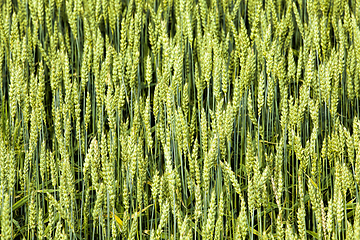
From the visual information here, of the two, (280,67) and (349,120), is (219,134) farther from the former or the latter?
(349,120)

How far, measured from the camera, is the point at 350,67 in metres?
1.83

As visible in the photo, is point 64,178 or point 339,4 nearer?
point 64,178

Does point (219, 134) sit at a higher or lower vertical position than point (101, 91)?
lower

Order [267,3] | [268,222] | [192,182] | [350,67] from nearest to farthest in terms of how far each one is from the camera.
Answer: [192,182] < [268,222] < [350,67] < [267,3]

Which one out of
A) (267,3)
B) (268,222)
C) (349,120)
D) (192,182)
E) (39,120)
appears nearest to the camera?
(192,182)

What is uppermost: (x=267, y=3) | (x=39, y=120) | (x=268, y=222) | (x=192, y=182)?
(x=267, y=3)

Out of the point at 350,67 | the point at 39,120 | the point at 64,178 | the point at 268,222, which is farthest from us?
the point at 350,67

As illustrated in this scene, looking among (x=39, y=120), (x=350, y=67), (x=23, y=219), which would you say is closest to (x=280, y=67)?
(x=350, y=67)

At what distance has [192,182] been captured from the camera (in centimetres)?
134

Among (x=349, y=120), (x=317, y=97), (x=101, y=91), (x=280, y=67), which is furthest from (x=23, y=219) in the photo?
(x=349, y=120)

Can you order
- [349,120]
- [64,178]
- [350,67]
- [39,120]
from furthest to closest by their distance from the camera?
[349,120] → [350,67] → [39,120] → [64,178]

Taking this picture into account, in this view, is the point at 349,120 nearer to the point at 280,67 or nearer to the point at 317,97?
the point at 317,97

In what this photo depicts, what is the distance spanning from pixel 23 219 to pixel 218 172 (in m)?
0.86

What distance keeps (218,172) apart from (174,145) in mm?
243
